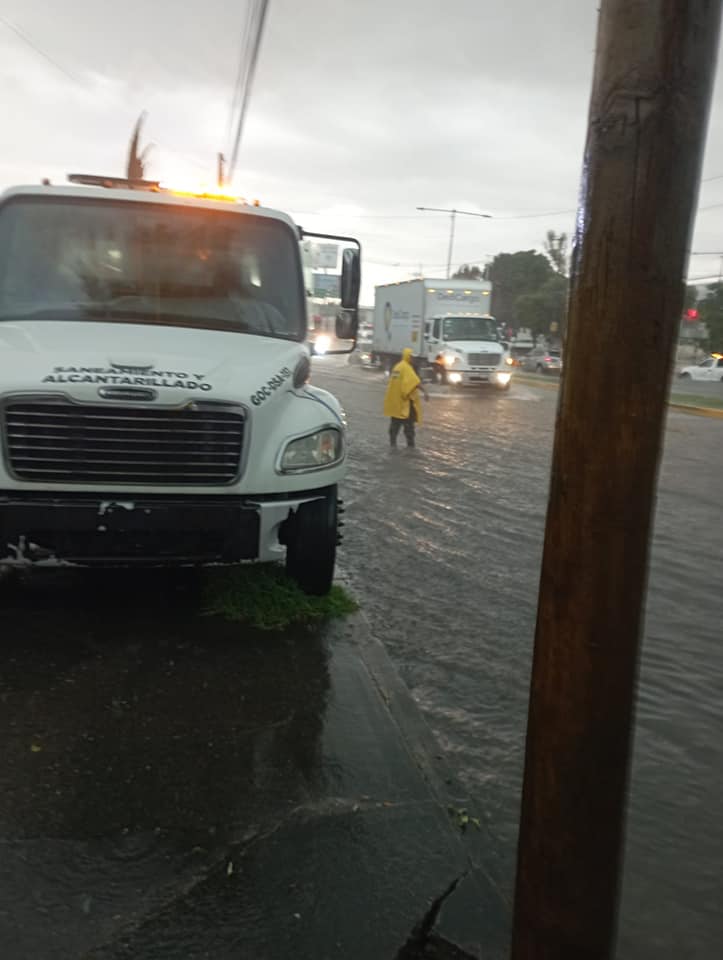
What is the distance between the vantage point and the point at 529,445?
15.2m

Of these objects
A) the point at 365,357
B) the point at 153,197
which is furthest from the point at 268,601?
the point at 365,357

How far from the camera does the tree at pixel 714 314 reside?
57.1 metres

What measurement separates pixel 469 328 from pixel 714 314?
34.3 metres

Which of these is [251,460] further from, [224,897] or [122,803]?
[224,897]

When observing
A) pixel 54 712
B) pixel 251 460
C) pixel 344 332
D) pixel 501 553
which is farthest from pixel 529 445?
pixel 54 712

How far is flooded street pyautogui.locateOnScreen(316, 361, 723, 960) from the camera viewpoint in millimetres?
3143

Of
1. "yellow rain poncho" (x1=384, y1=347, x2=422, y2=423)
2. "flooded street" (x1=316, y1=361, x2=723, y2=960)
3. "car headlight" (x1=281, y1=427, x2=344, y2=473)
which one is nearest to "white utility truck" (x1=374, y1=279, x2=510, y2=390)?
"yellow rain poncho" (x1=384, y1=347, x2=422, y2=423)

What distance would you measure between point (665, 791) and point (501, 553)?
12.7 feet

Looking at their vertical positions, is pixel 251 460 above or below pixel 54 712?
above

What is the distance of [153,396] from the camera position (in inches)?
165

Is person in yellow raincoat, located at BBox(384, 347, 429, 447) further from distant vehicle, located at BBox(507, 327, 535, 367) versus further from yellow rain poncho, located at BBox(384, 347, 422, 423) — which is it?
distant vehicle, located at BBox(507, 327, 535, 367)

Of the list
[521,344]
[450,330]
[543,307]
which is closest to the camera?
[450,330]

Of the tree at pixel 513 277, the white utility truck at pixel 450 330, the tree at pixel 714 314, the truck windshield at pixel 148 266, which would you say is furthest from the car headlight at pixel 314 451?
the tree at pixel 513 277

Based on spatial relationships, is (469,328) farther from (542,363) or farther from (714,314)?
(714,314)
